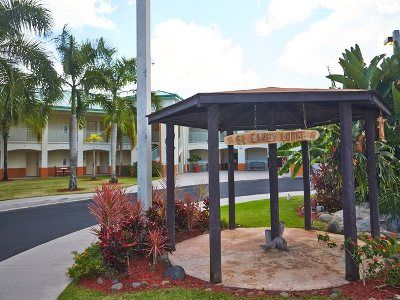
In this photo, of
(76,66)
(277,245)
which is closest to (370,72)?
(277,245)

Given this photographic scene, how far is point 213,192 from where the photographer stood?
5477mm

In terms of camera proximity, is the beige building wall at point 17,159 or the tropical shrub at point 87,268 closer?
the tropical shrub at point 87,268

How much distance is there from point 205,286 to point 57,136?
3205cm

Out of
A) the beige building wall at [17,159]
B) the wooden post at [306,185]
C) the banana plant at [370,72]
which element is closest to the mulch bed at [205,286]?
the wooden post at [306,185]

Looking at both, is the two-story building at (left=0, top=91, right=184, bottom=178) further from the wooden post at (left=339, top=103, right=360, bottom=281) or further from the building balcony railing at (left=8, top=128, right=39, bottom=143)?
the wooden post at (left=339, top=103, right=360, bottom=281)

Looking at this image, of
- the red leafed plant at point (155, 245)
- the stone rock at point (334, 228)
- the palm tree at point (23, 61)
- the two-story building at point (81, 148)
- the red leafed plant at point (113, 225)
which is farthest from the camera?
the two-story building at point (81, 148)

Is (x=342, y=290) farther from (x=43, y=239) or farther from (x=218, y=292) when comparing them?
(x=43, y=239)

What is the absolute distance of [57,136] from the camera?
33.7 metres

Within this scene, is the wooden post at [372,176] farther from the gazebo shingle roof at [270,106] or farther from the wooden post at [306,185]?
the wooden post at [306,185]

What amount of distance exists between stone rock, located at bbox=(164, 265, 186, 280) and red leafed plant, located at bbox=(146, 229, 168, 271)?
45 centimetres

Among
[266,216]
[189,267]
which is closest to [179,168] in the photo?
[266,216]

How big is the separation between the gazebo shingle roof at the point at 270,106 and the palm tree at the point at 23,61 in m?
10.0

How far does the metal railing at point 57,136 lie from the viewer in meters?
33.3

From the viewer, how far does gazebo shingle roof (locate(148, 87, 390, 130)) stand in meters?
5.28
